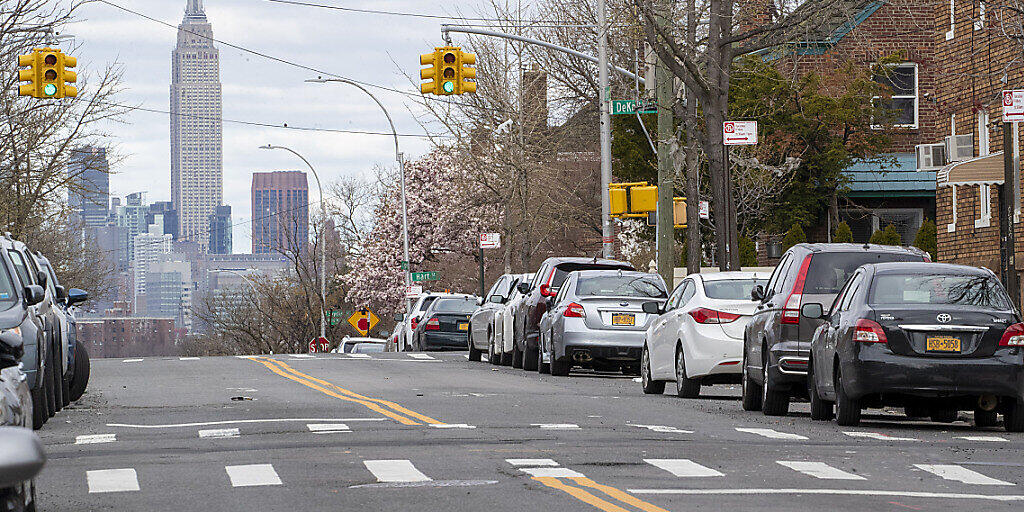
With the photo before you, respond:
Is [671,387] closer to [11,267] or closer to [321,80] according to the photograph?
A: [11,267]

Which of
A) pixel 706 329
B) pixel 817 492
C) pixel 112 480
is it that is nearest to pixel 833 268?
pixel 706 329

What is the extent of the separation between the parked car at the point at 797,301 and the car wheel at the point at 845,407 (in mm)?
1138

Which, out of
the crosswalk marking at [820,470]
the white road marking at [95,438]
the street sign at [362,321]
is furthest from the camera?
the street sign at [362,321]

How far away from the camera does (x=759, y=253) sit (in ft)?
166

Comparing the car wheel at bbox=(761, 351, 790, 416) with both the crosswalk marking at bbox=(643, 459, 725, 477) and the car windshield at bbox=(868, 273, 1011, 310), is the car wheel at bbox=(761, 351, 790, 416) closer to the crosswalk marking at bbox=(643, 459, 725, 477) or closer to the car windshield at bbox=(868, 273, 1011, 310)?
the car windshield at bbox=(868, 273, 1011, 310)

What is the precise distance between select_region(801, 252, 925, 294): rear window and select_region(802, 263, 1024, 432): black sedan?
1324mm

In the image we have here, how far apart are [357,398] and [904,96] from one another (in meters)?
31.9

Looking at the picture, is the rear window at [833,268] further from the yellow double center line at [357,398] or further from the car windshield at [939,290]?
the yellow double center line at [357,398]

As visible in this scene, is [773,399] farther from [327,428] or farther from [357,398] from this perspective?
[357,398]

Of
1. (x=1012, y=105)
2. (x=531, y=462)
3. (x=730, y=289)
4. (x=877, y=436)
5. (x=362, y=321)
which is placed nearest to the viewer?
(x=531, y=462)

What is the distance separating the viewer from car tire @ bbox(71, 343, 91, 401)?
20016mm

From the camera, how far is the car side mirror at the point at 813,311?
1603cm

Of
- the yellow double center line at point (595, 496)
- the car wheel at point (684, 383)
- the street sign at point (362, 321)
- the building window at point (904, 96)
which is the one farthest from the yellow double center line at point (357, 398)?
the street sign at point (362, 321)

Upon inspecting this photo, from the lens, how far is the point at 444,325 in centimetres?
4066
